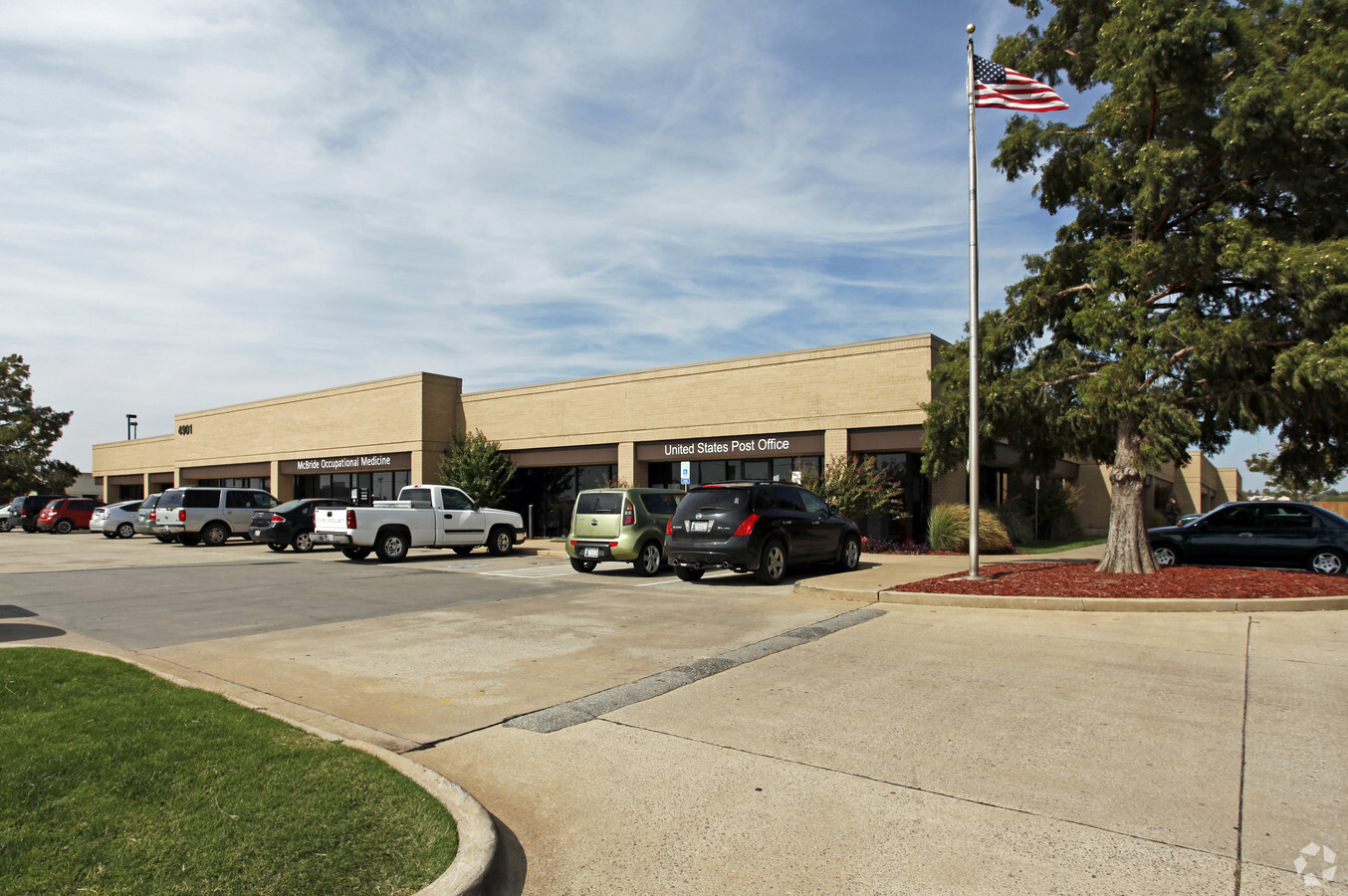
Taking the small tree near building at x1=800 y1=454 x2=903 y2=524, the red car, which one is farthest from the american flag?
the red car

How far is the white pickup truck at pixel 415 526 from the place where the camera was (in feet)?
64.0

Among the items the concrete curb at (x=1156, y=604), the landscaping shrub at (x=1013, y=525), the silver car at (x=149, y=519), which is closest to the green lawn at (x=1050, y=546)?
the landscaping shrub at (x=1013, y=525)

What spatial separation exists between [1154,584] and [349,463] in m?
32.3

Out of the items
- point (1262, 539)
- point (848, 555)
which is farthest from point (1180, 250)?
point (848, 555)

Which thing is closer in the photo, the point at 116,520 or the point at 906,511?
the point at 906,511

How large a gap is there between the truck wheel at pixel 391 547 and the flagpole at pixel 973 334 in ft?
44.1

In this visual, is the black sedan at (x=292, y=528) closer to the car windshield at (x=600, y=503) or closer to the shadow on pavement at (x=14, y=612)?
the car windshield at (x=600, y=503)

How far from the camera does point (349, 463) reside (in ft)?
120

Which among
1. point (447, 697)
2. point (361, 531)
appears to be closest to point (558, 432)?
point (361, 531)

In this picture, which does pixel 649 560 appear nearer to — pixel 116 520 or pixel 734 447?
pixel 734 447

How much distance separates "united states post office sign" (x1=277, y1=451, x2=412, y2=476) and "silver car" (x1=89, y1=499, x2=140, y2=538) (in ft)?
21.3

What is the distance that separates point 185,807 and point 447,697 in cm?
282

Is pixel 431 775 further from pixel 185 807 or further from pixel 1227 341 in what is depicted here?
pixel 1227 341

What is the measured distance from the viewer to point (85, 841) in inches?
141
